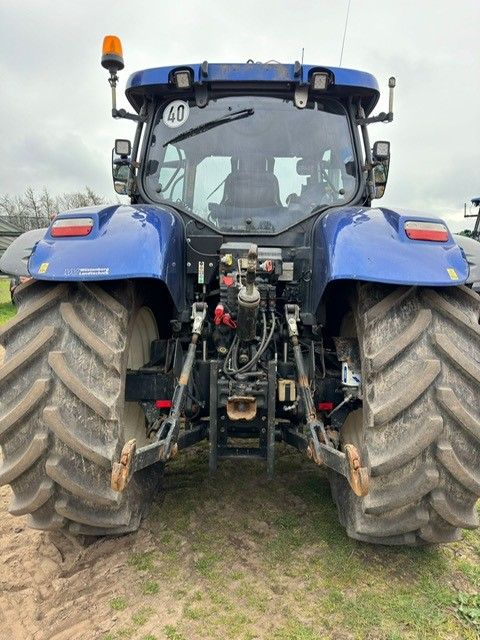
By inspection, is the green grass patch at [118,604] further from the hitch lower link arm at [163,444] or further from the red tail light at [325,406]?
the red tail light at [325,406]

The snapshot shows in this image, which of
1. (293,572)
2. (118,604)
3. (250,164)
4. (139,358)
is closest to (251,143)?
(250,164)

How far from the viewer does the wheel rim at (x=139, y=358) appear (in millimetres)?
2904

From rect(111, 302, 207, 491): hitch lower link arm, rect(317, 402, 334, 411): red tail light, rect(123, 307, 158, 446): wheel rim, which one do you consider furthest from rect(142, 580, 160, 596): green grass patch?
rect(317, 402, 334, 411): red tail light

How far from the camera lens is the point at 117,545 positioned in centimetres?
278

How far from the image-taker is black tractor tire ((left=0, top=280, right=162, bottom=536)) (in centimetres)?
218

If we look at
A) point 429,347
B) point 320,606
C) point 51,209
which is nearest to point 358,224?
point 429,347

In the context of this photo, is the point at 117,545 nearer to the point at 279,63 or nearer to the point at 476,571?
the point at 476,571

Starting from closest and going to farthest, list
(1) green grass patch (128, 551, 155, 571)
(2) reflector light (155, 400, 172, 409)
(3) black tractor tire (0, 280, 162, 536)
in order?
(3) black tractor tire (0, 280, 162, 536) → (1) green grass patch (128, 551, 155, 571) → (2) reflector light (155, 400, 172, 409)

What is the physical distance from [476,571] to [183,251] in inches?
88.9

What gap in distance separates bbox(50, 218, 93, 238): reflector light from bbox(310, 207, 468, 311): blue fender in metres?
1.14

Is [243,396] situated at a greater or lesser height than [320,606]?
greater

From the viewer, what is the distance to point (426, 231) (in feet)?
8.00

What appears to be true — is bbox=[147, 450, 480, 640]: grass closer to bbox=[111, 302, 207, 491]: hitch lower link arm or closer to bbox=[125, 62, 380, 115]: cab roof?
bbox=[111, 302, 207, 491]: hitch lower link arm

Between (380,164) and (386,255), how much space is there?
1668mm
